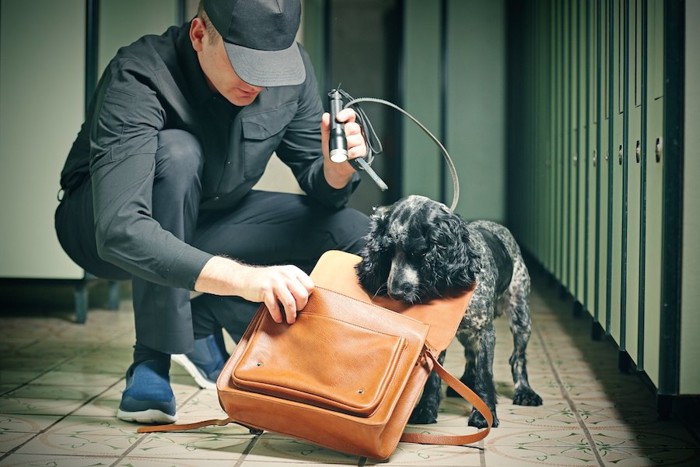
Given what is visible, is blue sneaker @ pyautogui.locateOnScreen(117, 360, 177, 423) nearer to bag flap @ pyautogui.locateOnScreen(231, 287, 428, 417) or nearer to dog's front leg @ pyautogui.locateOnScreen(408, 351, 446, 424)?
bag flap @ pyautogui.locateOnScreen(231, 287, 428, 417)

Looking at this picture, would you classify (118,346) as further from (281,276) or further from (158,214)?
(281,276)

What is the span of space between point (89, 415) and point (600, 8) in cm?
183

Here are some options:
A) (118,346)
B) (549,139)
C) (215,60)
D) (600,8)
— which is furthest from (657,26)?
(549,139)

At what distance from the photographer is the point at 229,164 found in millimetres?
2121

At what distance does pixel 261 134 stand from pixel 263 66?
1.22ft

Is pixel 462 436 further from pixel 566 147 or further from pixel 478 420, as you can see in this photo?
pixel 566 147

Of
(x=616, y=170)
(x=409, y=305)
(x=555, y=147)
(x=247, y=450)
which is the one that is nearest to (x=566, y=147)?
(x=555, y=147)

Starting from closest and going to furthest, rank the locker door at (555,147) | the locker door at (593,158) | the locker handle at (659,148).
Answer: the locker handle at (659,148), the locker door at (593,158), the locker door at (555,147)

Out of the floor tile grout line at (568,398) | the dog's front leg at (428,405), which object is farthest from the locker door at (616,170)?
the dog's front leg at (428,405)

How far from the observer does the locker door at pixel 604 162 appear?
2.46m

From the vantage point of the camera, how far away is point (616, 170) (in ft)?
7.66

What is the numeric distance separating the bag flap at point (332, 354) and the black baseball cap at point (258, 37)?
485mm

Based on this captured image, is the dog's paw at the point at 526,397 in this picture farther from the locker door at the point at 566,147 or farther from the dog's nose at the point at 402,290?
the locker door at the point at 566,147

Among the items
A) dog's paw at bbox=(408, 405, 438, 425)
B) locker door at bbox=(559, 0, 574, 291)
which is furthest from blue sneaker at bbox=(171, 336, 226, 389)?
locker door at bbox=(559, 0, 574, 291)
